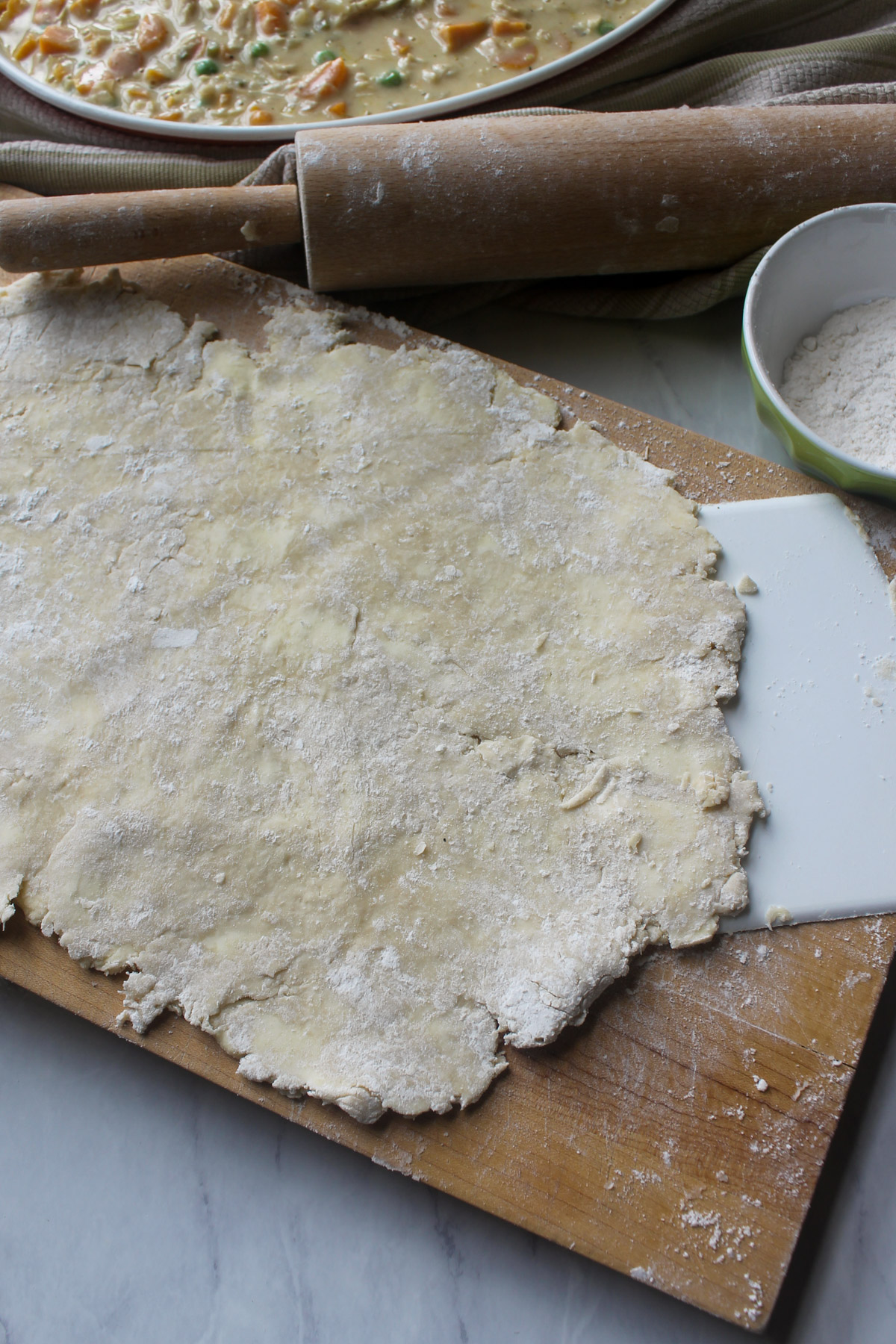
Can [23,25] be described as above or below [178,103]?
above

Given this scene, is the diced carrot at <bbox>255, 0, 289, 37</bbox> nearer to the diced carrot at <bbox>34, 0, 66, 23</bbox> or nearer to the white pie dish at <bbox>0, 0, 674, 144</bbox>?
the white pie dish at <bbox>0, 0, 674, 144</bbox>

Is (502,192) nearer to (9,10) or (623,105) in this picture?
(623,105)

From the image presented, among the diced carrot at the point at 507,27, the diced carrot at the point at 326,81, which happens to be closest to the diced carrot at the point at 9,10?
the diced carrot at the point at 326,81

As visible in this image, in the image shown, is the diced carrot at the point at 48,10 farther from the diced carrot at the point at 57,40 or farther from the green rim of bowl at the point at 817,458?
the green rim of bowl at the point at 817,458

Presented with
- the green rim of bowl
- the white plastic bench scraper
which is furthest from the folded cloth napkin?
the white plastic bench scraper

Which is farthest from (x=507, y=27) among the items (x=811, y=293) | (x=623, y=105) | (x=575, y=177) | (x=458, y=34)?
(x=811, y=293)

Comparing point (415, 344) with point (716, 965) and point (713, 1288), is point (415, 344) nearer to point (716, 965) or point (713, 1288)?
point (716, 965)

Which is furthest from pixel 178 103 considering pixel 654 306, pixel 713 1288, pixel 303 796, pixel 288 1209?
pixel 713 1288
